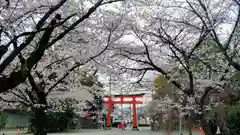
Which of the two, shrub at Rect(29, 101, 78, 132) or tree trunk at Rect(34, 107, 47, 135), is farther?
shrub at Rect(29, 101, 78, 132)

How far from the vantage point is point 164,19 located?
10180 millimetres

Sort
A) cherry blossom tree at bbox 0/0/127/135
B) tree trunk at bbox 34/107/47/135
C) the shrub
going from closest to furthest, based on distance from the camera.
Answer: cherry blossom tree at bbox 0/0/127/135 < tree trunk at bbox 34/107/47/135 < the shrub

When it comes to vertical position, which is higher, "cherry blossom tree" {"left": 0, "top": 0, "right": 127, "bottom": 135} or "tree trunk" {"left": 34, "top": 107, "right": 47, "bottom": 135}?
"cherry blossom tree" {"left": 0, "top": 0, "right": 127, "bottom": 135}

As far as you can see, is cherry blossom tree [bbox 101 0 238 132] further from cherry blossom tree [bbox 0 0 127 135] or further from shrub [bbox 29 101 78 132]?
shrub [bbox 29 101 78 132]

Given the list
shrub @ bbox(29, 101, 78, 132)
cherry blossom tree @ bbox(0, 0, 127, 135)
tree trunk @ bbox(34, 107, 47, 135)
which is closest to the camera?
cherry blossom tree @ bbox(0, 0, 127, 135)

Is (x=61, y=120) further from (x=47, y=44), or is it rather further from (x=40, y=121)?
(x=47, y=44)

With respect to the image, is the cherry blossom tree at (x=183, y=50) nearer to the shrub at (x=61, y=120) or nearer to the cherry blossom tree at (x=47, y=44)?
the cherry blossom tree at (x=47, y=44)

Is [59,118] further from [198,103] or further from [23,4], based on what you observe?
[23,4]

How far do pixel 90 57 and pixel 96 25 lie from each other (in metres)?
0.85

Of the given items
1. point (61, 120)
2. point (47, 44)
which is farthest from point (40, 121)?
point (61, 120)

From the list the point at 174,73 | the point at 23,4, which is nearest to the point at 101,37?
the point at 23,4

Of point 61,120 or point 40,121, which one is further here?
point 61,120

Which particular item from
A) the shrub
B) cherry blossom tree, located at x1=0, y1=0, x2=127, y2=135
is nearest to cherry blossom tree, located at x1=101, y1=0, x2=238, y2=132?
cherry blossom tree, located at x1=0, y1=0, x2=127, y2=135

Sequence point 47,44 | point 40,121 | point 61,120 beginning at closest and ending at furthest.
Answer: point 47,44, point 40,121, point 61,120
